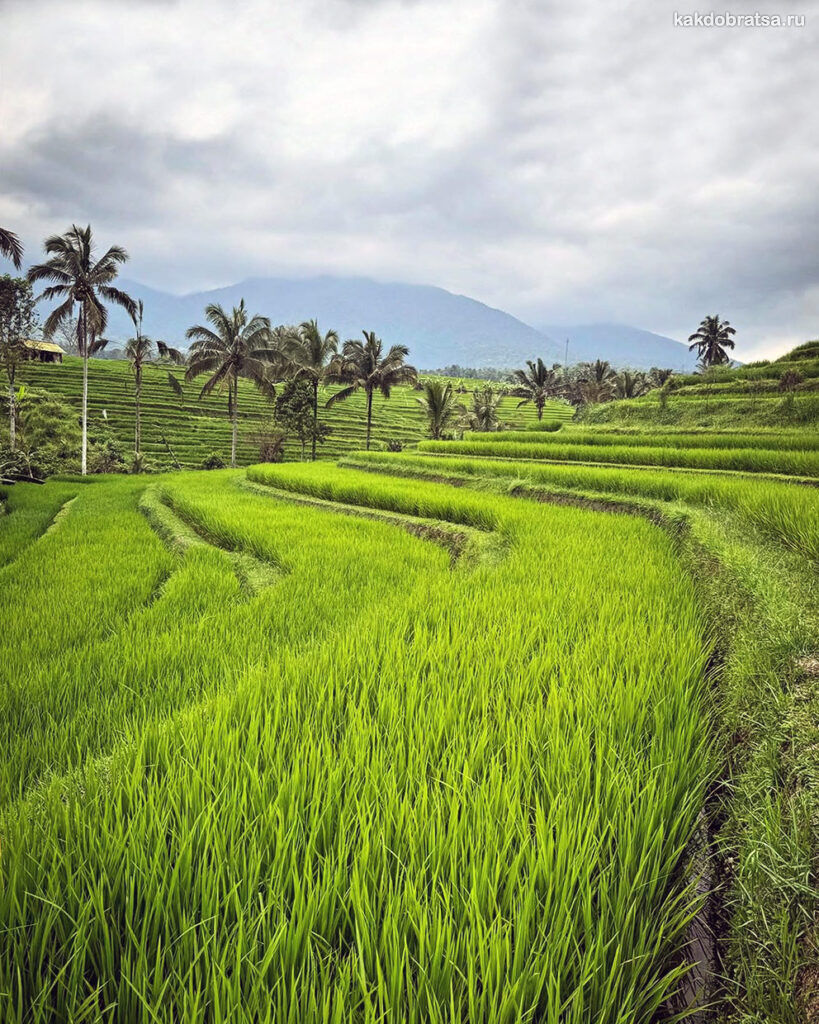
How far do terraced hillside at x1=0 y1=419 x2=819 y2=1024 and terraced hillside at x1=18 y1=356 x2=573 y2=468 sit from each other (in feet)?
84.2

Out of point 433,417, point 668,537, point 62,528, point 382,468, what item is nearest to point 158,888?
point 668,537

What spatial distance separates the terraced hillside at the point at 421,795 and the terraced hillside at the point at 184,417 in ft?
84.2

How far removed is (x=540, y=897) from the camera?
3.91 feet

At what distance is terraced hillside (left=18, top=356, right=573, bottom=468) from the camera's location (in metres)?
29.5

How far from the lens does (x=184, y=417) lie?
33844 mm

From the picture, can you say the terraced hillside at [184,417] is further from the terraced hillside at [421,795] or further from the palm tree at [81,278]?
the terraced hillside at [421,795]

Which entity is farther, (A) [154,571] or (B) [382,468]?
(B) [382,468]

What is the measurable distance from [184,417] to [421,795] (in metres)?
36.7

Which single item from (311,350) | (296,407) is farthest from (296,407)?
(311,350)

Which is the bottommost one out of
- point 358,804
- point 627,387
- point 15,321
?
point 358,804

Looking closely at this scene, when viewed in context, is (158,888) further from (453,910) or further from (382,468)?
(382,468)

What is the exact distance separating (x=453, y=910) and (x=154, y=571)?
181 inches

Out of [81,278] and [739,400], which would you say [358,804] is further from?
[81,278]

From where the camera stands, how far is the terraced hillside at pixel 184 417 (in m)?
29.5
